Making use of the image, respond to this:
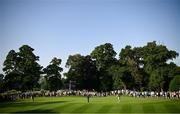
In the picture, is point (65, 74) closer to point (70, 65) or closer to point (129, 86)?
point (70, 65)

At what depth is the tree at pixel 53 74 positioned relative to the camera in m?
89.6

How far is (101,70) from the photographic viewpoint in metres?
93.4

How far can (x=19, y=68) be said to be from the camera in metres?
86.3

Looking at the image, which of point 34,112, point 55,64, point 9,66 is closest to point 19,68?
point 9,66

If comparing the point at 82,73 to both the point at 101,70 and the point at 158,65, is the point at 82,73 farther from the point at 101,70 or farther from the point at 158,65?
the point at 158,65

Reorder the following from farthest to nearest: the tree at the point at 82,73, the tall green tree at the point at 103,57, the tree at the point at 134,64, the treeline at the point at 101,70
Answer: the tall green tree at the point at 103,57, the tree at the point at 82,73, the tree at the point at 134,64, the treeline at the point at 101,70

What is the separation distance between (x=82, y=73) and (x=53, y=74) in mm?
8300

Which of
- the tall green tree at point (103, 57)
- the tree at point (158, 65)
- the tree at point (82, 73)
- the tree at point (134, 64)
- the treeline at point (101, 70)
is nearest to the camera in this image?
the tree at point (158, 65)

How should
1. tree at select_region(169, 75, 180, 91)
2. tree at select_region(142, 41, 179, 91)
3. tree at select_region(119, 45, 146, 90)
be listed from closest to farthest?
tree at select_region(169, 75, 180, 91) → tree at select_region(142, 41, 179, 91) → tree at select_region(119, 45, 146, 90)

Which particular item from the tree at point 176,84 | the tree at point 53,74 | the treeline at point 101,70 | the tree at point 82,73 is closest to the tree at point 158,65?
the treeline at point 101,70

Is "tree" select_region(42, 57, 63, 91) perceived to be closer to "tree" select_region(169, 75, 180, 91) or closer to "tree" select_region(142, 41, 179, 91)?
"tree" select_region(142, 41, 179, 91)

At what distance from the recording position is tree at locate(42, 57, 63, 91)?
8956 centimetres

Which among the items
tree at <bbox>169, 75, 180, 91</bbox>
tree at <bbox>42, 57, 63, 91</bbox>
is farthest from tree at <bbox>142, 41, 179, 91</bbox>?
tree at <bbox>42, 57, 63, 91</bbox>

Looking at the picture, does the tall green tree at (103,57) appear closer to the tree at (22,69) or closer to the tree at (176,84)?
the tree at (22,69)
